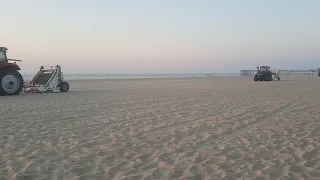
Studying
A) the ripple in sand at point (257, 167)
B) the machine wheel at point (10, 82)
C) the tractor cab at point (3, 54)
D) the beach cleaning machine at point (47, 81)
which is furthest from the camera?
the beach cleaning machine at point (47, 81)

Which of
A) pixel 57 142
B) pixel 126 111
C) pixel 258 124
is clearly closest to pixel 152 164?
pixel 57 142

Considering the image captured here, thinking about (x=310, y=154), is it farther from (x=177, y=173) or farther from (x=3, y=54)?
(x=3, y=54)

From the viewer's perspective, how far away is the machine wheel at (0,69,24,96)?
16.1 m

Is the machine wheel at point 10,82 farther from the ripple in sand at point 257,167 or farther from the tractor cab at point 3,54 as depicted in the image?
the ripple in sand at point 257,167

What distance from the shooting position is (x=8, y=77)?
16250mm

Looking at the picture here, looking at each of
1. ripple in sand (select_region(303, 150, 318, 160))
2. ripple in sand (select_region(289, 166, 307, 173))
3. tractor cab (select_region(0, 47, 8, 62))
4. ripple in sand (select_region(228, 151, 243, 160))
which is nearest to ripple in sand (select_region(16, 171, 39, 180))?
ripple in sand (select_region(228, 151, 243, 160))

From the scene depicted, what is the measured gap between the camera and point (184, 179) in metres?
4.17

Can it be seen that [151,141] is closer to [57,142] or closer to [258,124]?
[57,142]

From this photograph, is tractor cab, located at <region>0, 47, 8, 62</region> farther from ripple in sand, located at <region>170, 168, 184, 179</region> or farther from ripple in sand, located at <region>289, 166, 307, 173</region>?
ripple in sand, located at <region>289, 166, 307, 173</region>

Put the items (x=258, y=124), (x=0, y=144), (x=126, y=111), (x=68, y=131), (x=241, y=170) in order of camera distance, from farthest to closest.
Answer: (x=126, y=111), (x=258, y=124), (x=68, y=131), (x=0, y=144), (x=241, y=170)

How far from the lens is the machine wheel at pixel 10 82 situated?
16.1 meters

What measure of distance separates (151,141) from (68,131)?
2.00 meters

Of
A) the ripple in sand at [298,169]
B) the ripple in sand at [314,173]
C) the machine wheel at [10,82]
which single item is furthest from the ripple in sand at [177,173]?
the machine wheel at [10,82]

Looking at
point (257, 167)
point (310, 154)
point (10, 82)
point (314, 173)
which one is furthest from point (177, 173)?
point (10, 82)
